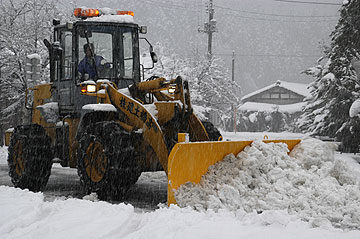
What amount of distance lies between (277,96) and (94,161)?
5049 cm

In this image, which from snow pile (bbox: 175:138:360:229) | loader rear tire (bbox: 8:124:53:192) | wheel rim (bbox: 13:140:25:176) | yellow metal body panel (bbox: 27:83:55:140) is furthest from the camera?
yellow metal body panel (bbox: 27:83:55:140)

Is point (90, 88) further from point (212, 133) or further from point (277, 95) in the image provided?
point (277, 95)

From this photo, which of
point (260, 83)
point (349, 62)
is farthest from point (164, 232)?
point (260, 83)

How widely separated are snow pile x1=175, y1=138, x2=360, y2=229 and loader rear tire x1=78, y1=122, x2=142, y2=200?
1103mm

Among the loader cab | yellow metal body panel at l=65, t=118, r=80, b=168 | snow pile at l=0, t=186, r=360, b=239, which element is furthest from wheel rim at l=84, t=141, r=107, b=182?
snow pile at l=0, t=186, r=360, b=239

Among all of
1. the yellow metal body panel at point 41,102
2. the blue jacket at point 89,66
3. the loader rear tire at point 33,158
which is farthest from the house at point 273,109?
the blue jacket at point 89,66

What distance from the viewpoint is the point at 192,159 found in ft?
20.6

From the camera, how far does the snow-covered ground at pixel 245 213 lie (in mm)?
4688

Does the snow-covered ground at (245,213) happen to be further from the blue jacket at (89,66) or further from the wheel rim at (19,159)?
the blue jacket at (89,66)

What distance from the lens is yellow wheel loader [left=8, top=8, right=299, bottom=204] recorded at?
22.1 feet

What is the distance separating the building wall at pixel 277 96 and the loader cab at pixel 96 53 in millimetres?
48491

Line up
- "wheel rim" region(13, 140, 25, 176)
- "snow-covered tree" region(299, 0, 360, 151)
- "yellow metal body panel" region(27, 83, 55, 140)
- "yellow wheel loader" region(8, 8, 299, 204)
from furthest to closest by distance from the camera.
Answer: "snow-covered tree" region(299, 0, 360, 151) < "yellow metal body panel" region(27, 83, 55, 140) < "wheel rim" region(13, 140, 25, 176) < "yellow wheel loader" region(8, 8, 299, 204)

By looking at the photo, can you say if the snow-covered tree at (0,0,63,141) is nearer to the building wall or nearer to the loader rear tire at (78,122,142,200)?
the loader rear tire at (78,122,142,200)

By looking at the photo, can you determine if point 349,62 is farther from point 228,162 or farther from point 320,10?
point 320,10
